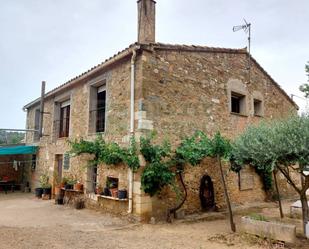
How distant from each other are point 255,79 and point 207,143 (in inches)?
238

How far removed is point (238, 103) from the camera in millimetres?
12508

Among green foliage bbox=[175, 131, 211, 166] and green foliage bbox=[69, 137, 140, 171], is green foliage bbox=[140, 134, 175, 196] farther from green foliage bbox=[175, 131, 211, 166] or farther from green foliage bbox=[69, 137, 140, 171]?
green foliage bbox=[175, 131, 211, 166]

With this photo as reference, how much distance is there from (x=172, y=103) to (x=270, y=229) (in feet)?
15.6

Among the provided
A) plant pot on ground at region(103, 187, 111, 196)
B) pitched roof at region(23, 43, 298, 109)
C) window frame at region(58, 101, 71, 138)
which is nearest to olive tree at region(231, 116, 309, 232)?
pitched roof at region(23, 43, 298, 109)

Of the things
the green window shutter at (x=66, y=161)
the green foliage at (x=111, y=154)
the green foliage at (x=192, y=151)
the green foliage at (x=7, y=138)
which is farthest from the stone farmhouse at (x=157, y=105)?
the green foliage at (x=7, y=138)

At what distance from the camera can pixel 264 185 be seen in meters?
13.0

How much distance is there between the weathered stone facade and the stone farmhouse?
0.03 meters

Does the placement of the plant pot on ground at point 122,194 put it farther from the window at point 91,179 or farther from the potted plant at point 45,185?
the potted plant at point 45,185

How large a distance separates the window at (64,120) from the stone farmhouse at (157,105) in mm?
50

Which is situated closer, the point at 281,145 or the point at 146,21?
the point at 281,145

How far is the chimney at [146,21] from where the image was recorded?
917cm

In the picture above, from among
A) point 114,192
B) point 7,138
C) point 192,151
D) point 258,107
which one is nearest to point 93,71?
point 114,192

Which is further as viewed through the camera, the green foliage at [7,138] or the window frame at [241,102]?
the green foliage at [7,138]

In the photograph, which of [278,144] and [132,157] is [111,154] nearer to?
[132,157]
